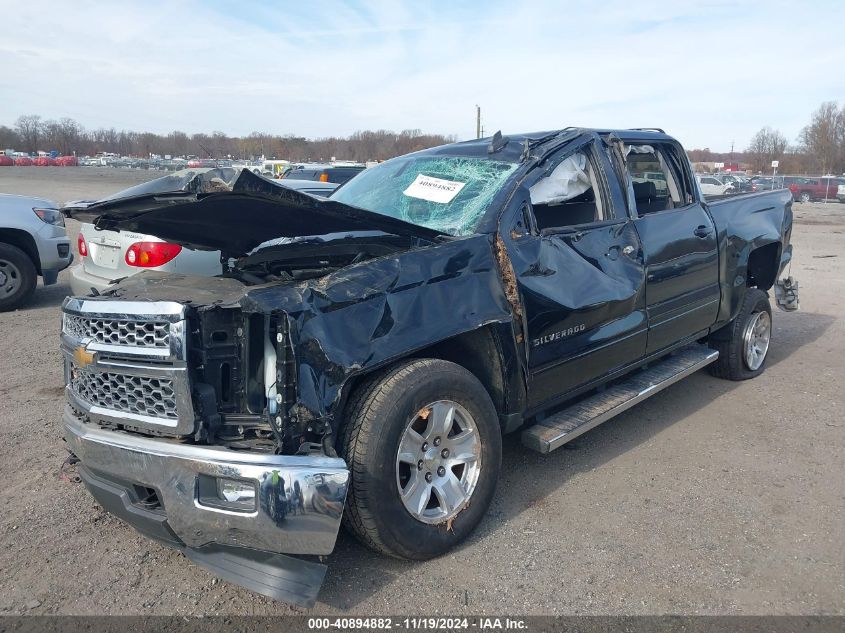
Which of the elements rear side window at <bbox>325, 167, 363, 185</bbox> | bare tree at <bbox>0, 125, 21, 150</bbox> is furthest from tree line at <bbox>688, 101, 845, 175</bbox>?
bare tree at <bbox>0, 125, 21, 150</bbox>

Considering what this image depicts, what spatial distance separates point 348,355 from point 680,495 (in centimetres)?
216

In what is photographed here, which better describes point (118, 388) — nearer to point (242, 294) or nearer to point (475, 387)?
point (242, 294)

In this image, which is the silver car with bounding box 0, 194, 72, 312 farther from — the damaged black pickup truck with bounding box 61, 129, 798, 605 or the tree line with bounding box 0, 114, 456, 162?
the tree line with bounding box 0, 114, 456, 162

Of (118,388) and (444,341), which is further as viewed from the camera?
(444,341)

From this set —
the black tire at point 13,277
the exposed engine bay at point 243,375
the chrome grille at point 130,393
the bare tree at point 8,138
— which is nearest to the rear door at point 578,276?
the exposed engine bay at point 243,375

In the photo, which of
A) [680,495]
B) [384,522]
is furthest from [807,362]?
[384,522]

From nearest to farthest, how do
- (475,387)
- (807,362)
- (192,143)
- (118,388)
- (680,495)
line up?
1. (118,388)
2. (475,387)
3. (680,495)
4. (807,362)
5. (192,143)

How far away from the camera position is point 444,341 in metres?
3.25

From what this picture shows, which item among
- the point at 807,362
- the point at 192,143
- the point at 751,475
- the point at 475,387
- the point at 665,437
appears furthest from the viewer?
the point at 192,143

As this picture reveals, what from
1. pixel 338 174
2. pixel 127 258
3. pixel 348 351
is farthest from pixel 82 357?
pixel 338 174

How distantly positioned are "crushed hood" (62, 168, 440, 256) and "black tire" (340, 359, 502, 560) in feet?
2.29

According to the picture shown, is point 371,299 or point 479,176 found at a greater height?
point 479,176

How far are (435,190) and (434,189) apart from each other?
2 cm

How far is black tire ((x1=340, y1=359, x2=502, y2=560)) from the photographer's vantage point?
2.77 meters
